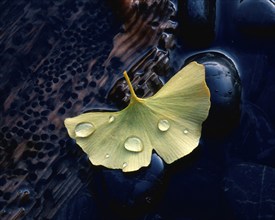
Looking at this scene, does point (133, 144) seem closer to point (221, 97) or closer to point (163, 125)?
point (163, 125)

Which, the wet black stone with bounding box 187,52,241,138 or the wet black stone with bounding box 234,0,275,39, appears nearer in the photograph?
the wet black stone with bounding box 187,52,241,138

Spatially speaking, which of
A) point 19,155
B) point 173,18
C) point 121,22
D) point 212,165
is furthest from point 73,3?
point 212,165

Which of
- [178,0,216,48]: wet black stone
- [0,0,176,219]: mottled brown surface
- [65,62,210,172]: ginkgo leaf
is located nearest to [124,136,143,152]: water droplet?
[65,62,210,172]: ginkgo leaf

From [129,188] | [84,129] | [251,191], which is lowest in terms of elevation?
[251,191]

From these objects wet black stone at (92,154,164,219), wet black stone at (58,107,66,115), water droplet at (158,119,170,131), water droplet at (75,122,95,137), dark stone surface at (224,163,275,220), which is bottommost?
dark stone surface at (224,163,275,220)

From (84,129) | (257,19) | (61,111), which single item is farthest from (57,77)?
(257,19)

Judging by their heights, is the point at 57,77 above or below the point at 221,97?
above

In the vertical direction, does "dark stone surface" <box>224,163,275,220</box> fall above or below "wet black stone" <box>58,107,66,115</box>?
below

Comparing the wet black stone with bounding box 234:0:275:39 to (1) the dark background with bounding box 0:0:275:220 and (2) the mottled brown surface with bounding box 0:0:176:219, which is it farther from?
(2) the mottled brown surface with bounding box 0:0:176:219
